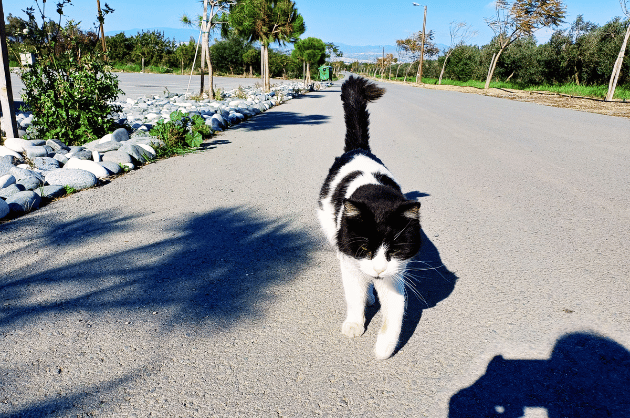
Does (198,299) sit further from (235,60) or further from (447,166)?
(235,60)

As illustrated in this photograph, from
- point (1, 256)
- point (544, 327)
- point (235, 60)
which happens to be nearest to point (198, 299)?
point (1, 256)

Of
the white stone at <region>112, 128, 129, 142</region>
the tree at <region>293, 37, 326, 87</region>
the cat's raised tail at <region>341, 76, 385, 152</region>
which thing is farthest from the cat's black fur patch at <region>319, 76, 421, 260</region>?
the tree at <region>293, 37, 326, 87</region>

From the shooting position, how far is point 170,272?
3006 millimetres

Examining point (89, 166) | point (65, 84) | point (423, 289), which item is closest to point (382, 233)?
point (423, 289)

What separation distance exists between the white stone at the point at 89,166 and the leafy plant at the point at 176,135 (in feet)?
4.30

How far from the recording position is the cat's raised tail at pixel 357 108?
351 cm

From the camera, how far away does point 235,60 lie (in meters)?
54.2

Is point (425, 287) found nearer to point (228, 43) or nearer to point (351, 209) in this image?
point (351, 209)

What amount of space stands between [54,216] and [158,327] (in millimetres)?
2369

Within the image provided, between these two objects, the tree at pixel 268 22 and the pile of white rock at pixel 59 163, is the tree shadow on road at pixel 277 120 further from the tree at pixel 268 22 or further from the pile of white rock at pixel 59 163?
the tree at pixel 268 22

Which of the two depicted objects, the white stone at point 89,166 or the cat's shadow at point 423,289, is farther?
the white stone at point 89,166

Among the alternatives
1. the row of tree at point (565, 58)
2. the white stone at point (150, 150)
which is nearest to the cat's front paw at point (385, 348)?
the white stone at point (150, 150)

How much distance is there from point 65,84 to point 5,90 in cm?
78

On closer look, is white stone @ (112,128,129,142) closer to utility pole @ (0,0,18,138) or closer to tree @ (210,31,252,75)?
utility pole @ (0,0,18,138)
